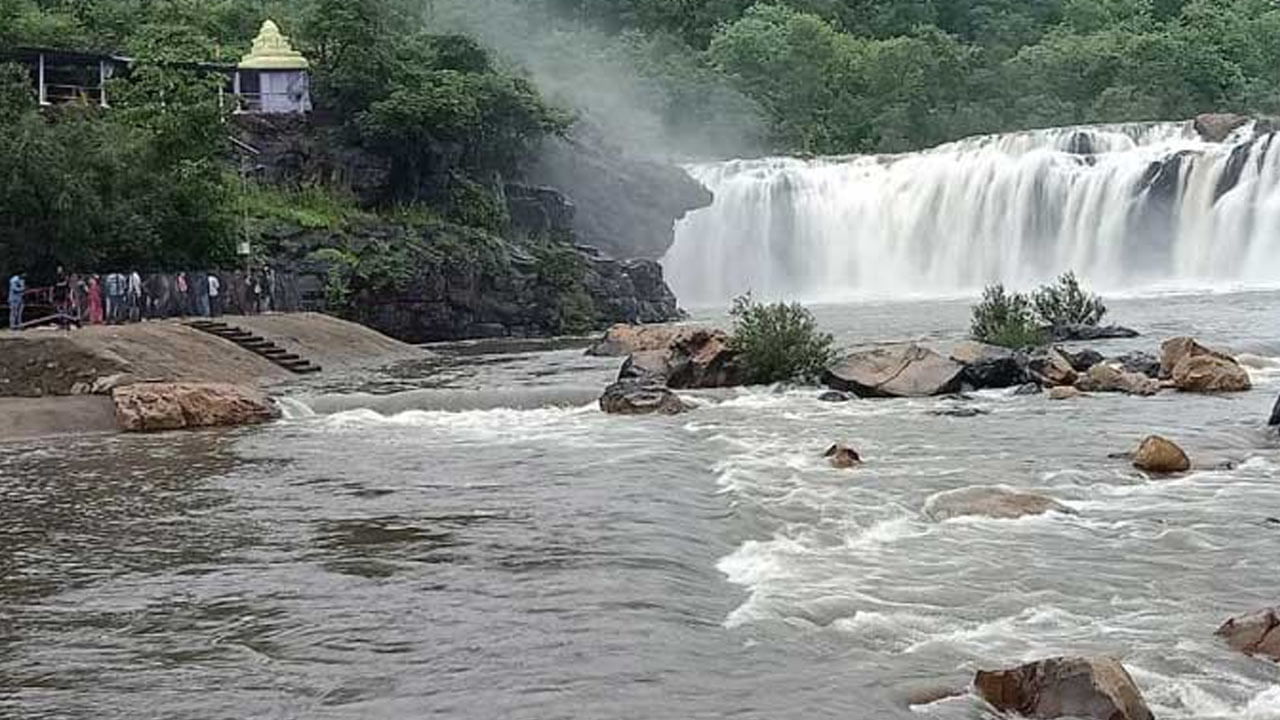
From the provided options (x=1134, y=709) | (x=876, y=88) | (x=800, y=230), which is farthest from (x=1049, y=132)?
(x=1134, y=709)

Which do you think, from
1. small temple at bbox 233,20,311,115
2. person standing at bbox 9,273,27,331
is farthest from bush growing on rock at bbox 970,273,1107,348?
small temple at bbox 233,20,311,115

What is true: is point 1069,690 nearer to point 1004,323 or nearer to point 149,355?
point 149,355

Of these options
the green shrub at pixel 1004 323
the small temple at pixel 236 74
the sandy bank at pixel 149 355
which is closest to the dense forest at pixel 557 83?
the small temple at pixel 236 74

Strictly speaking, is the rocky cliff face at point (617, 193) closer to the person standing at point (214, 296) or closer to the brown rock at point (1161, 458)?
the person standing at point (214, 296)

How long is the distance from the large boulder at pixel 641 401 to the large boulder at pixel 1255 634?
569 inches

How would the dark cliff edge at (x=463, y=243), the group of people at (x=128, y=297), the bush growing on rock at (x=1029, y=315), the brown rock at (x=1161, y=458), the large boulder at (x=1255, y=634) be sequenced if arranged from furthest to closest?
the dark cliff edge at (x=463, y=243)
the group of people at (x=128, y=297)
the bush growing on rock at (x=1029, y=315)
the brown rock at (x=1161, y=458)
the large boulder at (x=1255, y=634)

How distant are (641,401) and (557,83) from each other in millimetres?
57663

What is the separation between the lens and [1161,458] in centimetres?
1598

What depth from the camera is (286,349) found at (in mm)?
33375

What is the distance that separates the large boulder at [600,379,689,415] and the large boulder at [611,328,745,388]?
9.32 feet

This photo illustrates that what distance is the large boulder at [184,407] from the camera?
76.1ft

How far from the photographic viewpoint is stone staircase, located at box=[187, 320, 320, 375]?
32.3 metres

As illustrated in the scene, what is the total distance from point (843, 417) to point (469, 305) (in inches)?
1034

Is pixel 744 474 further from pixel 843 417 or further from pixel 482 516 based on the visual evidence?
pixel 843 417
